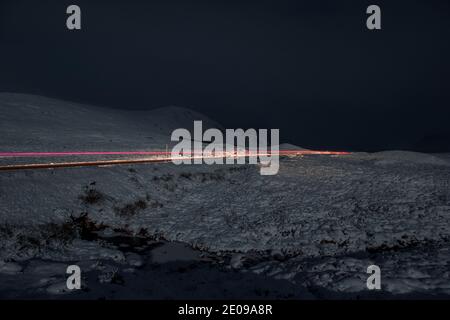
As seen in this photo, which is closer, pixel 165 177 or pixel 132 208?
pixel 132 208

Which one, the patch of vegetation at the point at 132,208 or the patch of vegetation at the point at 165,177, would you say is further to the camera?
the patch of vegetation at the point at 165,177

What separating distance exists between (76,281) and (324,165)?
2630 cm

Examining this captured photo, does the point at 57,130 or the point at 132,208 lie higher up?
the point at 57,130

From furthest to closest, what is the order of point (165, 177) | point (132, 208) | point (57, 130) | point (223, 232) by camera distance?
point (57, 130)
point (165, 177)
point (132, 208)
point (223, 232)

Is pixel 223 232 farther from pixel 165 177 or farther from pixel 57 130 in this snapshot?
pixel 57 130

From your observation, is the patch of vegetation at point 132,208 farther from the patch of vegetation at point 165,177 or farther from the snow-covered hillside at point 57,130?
the snow-covered hillside at point 57,130

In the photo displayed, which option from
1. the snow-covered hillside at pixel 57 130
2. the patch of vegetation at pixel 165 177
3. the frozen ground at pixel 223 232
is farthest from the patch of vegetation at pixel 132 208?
the snow-covered hillside at pixel 57 130

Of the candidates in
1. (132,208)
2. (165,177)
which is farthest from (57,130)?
(132,208)

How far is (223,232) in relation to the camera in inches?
672

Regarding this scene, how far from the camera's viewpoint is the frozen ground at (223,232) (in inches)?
426

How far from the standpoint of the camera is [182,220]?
755 inches

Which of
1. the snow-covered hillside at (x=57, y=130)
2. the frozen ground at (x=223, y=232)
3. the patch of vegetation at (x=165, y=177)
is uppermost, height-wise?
the snow-covered hillside at (x=57, y=130)

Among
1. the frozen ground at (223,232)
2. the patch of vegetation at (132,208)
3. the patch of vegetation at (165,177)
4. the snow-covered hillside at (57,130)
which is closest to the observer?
the frozen ground at (223,232)
